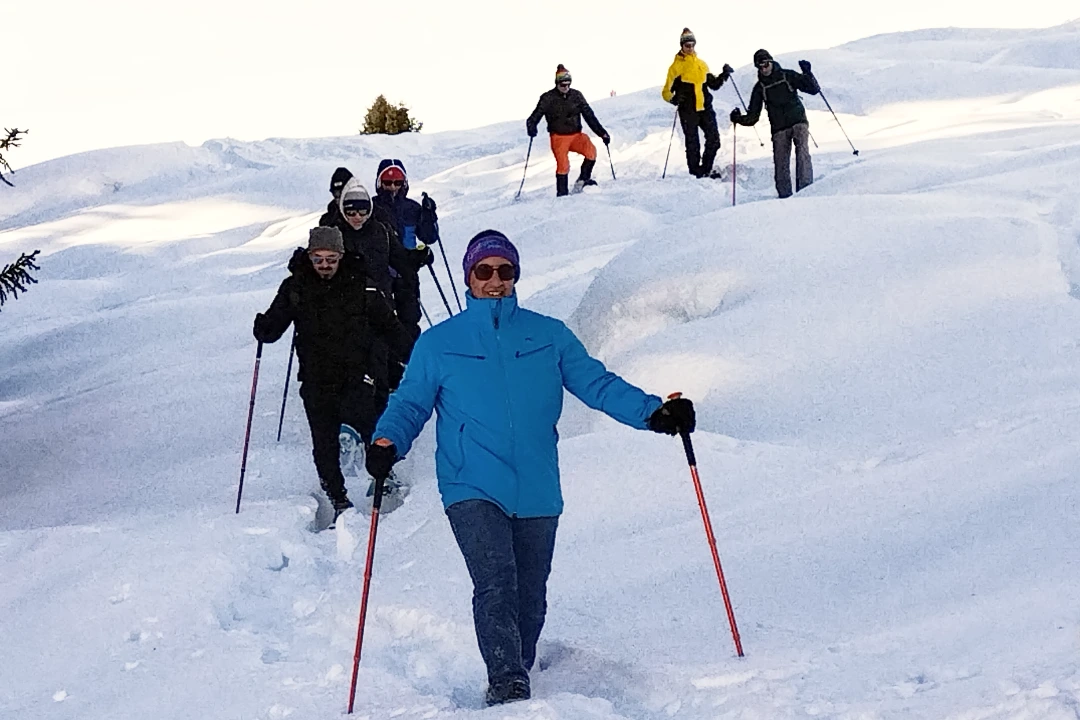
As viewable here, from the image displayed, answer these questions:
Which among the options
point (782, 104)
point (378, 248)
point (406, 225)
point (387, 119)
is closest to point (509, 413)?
point (378, 248)

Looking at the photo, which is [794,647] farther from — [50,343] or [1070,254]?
[50,343]

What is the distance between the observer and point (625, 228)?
50.3ft

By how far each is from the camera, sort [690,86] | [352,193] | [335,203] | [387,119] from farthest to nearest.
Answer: [387,119]
[690,86]
[335,203]
[352,193]

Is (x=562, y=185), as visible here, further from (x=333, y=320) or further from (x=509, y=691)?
(x=509, y=691)

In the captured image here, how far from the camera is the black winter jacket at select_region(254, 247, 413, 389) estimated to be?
6754 millimetres

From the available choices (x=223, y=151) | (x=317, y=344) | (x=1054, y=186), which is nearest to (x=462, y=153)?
(x=223, y=151)

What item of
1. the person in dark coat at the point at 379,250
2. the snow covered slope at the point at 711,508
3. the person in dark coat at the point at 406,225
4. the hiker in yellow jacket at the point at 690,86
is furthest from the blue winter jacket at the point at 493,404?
the hiker in yellow jacket at the point at 690,86

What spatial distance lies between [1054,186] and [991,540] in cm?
619

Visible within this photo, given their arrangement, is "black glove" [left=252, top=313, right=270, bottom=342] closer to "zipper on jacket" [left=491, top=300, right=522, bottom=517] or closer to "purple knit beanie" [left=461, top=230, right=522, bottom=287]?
"purple knit beanie" [left=461, top=230, right=522, bottom=287]

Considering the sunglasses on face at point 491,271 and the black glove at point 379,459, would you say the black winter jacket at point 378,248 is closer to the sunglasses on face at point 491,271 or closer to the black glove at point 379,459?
the sunglasses on face at point 491,271

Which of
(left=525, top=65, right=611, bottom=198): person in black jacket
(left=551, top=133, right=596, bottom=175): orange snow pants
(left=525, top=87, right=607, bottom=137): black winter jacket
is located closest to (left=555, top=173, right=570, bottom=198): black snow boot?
(left=551, top=133, right=596, bottom=175): orange snow pants

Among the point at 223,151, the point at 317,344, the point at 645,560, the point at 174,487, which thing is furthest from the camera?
the point at 223,151

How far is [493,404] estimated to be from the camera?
13.0 feet

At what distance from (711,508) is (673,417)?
1829 millimetres
